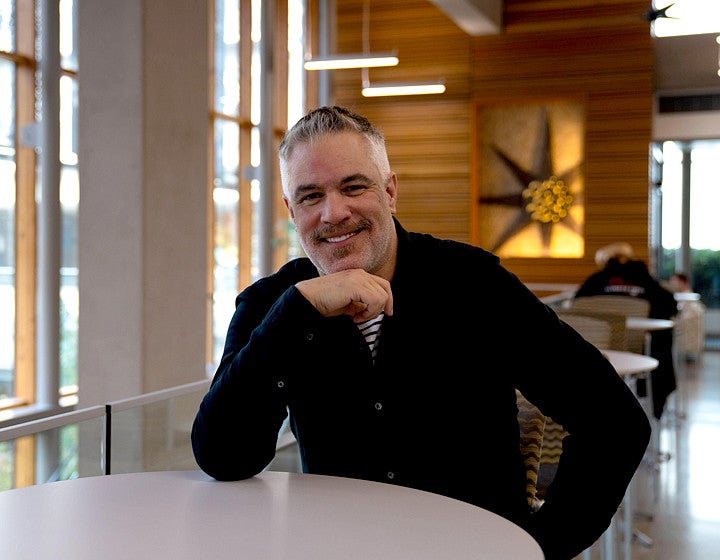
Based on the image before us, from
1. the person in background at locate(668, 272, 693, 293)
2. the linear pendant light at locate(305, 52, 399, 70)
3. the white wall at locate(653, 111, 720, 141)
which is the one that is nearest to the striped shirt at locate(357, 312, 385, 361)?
the linear pendant light at locate(305, 52, 399, 70)

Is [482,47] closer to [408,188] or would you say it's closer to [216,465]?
[408,188]

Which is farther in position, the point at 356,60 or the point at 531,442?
the point at 356,60

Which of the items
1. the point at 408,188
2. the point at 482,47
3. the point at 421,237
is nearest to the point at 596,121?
the point at 482,47

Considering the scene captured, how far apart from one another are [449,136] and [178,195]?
6536 millimetres

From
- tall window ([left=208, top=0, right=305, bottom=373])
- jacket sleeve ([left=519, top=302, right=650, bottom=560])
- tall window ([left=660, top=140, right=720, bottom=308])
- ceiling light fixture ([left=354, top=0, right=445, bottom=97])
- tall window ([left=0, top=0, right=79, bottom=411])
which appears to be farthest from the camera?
tall window ([left=660, top=140, right=720, bottom=308])

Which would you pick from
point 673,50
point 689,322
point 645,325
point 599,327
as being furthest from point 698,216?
point 599,327

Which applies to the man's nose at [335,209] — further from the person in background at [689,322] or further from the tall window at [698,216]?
the tall window at [698,216]

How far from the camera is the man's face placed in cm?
172

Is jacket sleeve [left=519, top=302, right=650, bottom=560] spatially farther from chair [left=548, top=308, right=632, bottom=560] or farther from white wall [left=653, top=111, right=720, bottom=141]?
white wall [left=653, top=111, right=720, bottom=141]

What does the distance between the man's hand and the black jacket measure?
3 centimetres

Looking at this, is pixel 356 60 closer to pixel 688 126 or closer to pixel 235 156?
pixel 235 156

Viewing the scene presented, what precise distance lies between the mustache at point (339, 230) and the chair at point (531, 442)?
0.52 meters

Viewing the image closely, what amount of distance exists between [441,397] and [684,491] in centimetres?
394

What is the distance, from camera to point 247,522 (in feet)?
4.18
